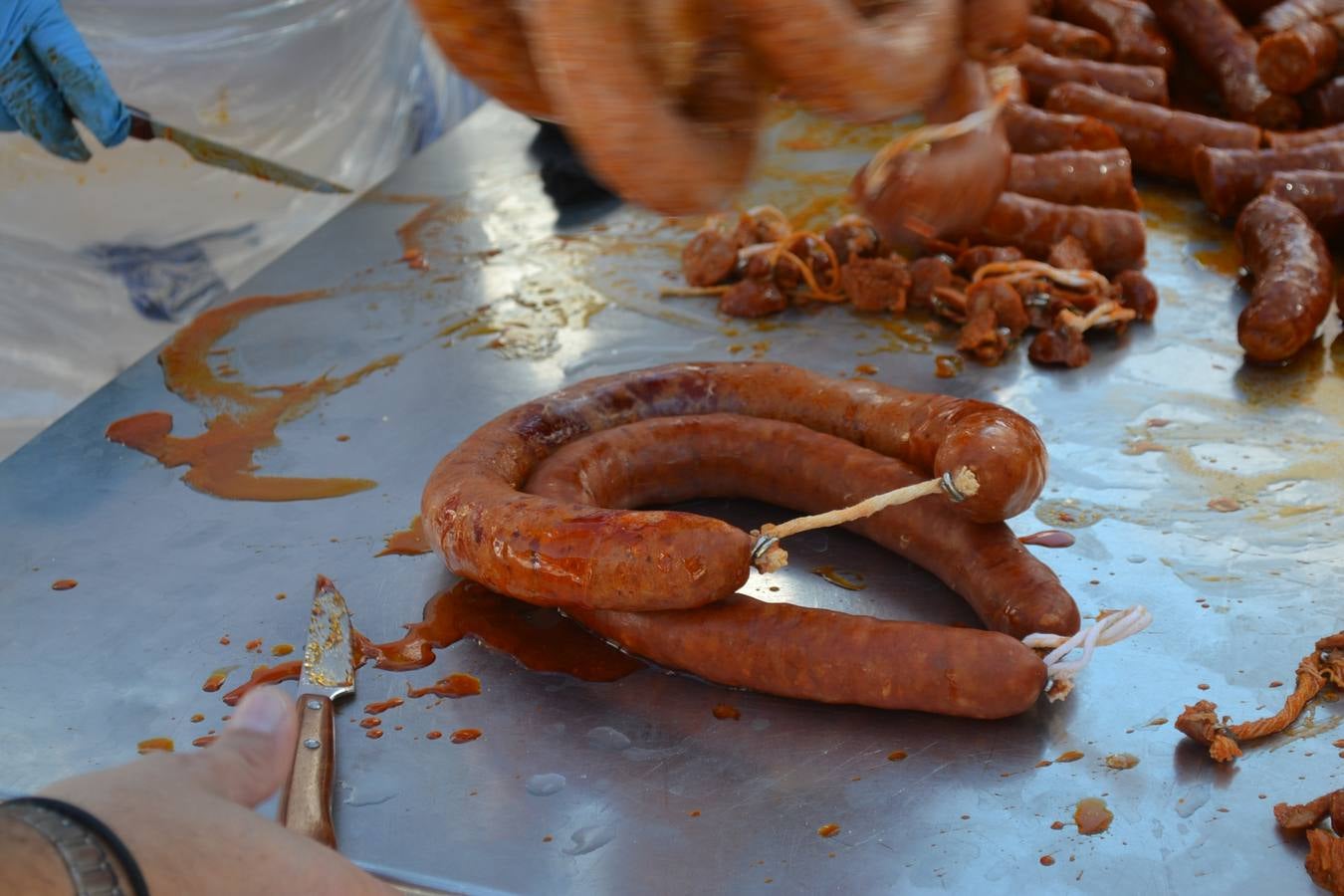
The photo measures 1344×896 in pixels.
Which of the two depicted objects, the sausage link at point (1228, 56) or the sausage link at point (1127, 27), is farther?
the sausage link at point (1127, 27)

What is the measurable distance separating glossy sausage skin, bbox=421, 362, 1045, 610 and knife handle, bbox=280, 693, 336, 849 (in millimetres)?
461

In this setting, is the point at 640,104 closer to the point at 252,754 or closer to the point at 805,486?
the point at 252,754

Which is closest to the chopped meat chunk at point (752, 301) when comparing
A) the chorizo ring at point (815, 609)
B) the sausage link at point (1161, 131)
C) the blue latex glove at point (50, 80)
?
the chorizo ring at point (815, 609)

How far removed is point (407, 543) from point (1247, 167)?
3920mm

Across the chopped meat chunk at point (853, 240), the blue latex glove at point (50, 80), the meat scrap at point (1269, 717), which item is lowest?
the meat scrap at point (1269, 717)

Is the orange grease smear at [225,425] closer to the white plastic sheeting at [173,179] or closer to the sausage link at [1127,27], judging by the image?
the white plastic sheeting at [173,179]

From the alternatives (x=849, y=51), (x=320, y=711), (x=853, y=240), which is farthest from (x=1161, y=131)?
(x=849, y=51)

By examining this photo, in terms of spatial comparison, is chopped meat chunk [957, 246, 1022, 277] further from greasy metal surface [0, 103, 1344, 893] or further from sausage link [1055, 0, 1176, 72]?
sausage link [1055, 0, 1176, 72]

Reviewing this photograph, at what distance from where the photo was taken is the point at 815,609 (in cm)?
260

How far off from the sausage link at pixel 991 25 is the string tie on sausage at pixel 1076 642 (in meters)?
1.26

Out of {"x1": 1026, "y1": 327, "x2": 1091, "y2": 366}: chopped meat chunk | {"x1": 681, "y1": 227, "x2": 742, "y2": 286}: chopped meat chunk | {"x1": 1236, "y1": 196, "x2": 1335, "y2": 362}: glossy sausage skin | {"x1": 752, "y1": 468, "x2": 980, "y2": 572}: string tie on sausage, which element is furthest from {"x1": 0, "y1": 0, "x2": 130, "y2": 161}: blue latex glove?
{"x1": 1236, "y1": 196, "x2": 1335, "y2": 362}: glossy sausage skin

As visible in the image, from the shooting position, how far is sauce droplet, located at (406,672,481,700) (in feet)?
8.80

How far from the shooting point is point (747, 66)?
1.52 m

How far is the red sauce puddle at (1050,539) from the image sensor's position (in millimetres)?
3062
